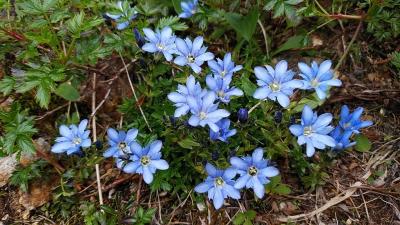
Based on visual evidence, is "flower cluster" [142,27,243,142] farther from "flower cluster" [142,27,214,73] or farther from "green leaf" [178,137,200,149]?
"green leaf" [178,137,200,149]

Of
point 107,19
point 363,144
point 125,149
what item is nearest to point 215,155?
point 125,149

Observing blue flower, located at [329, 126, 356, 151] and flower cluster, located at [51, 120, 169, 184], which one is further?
blue flower, located at [329, 126, 356, 151]

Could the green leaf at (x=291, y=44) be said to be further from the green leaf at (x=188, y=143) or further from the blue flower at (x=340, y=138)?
the green leaf at (x=188, y=143)

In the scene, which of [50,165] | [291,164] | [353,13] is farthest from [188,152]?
[353,13]

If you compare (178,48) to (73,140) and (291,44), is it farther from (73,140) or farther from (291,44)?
(291,44)

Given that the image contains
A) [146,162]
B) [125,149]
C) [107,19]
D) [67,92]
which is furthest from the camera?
[107,19]

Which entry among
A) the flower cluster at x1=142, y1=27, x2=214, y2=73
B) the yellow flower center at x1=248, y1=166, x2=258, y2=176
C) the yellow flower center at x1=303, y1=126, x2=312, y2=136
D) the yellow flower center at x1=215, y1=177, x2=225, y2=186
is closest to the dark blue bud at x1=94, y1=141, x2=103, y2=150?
the flower cluster at x1=142, y1=27, x2=214, y2=73
